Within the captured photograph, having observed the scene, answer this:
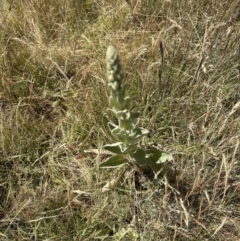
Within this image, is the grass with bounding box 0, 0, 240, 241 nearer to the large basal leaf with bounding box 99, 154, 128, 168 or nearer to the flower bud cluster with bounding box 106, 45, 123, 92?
the large basal leaf with bounding box 99, 154, 128, 168

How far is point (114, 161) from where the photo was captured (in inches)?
64.4

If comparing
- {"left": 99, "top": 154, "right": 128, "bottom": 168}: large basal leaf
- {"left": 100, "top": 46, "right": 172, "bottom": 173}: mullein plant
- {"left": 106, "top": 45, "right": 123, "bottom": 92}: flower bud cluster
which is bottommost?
{"left": 99, "top": 154, "right": 128, "bottom": 168}: large basal leaf

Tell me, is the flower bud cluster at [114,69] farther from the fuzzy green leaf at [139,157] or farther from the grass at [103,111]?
the grass at [103,111]

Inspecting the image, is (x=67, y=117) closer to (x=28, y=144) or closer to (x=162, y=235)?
(x=28, y=144)

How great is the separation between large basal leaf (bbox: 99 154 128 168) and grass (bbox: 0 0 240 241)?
6 centimetres

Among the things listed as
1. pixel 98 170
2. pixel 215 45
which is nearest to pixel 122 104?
pixel 98 170

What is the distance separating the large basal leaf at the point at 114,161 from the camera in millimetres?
1610

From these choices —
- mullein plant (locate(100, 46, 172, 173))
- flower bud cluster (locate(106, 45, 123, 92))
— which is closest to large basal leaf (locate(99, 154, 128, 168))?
mullein plant (locate(100, 46, 172, 173))

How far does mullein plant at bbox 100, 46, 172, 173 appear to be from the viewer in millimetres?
1241

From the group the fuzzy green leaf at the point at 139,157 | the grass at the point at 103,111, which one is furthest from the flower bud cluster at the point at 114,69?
the grass at the point at 103,111

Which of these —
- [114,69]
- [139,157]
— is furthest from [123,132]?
[114,69]

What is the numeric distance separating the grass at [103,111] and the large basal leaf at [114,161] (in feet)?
0.20

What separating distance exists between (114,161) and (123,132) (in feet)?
0.68

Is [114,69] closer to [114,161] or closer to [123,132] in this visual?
[123,132]
